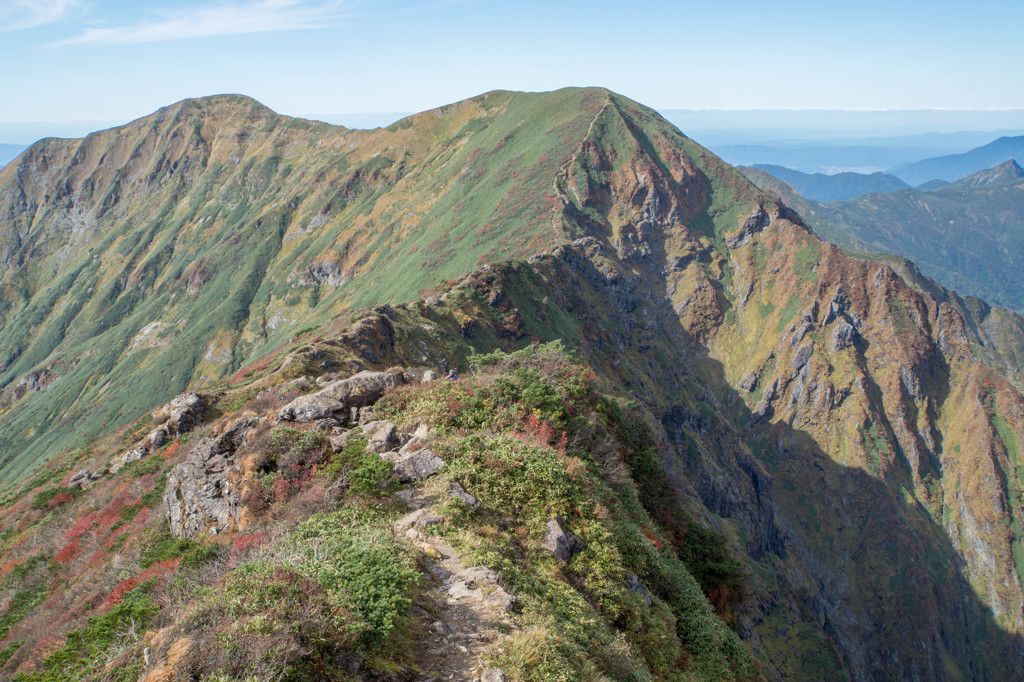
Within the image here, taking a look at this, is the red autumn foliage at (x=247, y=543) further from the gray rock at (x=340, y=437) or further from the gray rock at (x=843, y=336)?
the gray rock at (x=843, y=336)

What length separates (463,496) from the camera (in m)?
14.8

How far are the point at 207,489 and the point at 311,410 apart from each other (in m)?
A: 4.24

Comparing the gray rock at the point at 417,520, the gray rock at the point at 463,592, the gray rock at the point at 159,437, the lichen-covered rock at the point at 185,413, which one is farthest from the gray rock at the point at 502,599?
the gray rock at the point at 159,437

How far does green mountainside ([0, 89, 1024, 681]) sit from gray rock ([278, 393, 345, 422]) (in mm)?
134

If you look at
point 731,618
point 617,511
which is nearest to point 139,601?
point 617,511

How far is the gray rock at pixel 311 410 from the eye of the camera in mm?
19781

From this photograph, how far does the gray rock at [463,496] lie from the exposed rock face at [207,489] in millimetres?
6691

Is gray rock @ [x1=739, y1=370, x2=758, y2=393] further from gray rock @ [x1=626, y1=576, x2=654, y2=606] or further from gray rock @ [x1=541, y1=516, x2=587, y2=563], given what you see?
gray rock @ [x1=541, y1=516, x2=587, y2=563]

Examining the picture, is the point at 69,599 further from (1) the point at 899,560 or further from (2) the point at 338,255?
(2) the point at 338,255

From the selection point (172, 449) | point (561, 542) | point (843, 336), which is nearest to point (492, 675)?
point (561, 542)

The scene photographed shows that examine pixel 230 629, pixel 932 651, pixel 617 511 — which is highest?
pixel 230 629

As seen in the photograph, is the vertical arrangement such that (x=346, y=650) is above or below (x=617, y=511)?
above

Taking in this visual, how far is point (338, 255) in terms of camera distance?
531ft

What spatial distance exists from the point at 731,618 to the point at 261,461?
22.0 meters
